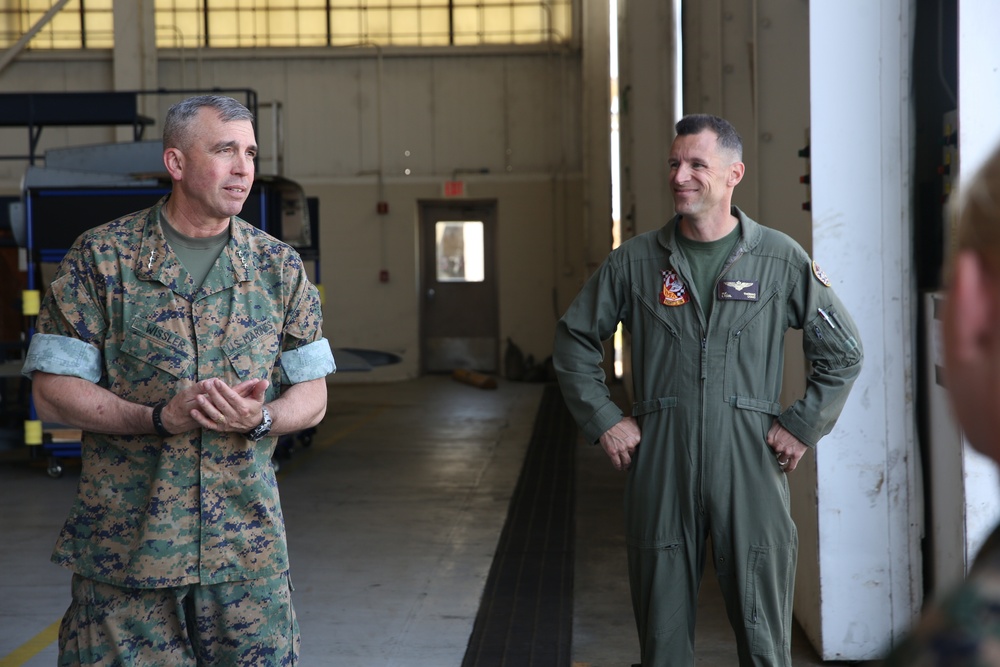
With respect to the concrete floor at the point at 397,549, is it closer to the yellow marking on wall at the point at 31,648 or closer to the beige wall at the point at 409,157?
the yellow marking on wall at the point at 31,648

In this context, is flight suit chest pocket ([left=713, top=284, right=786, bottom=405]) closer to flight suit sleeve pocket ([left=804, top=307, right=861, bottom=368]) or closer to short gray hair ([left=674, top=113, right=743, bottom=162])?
flight suit sleeve pocket ([left=804, top=307, right=861, bottom=368])

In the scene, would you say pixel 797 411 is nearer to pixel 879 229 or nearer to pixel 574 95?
pixel 879 229

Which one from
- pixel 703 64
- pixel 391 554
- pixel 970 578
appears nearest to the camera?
pixel 970 578

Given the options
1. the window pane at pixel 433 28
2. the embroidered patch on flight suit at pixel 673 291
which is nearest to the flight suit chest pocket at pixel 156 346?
the embroidered patch on flight suit at pixel 673 291

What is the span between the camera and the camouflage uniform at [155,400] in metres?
2.33

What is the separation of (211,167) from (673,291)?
1.29 meters

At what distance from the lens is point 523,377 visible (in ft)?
48.8

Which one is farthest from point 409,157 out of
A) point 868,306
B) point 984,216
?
point 984,216

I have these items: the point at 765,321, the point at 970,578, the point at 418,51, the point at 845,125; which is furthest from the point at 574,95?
the point at 970,578

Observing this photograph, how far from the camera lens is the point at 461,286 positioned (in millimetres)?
15781

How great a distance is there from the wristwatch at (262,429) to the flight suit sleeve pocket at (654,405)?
109cm

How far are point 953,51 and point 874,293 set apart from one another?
2.89 feet

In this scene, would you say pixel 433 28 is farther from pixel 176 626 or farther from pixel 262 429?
pixel 176 626

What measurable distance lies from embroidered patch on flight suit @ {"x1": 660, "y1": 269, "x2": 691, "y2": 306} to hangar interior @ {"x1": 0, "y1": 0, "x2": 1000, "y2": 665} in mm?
1018
